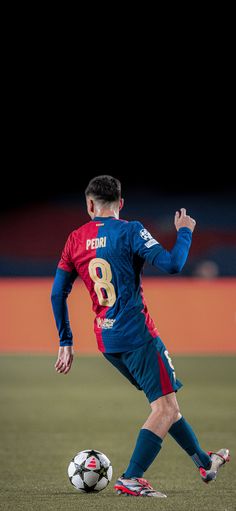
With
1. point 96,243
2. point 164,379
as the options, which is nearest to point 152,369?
point 164,379

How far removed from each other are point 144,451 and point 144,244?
1198 mm

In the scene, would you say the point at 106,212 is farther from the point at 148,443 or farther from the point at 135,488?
the point at 135,488

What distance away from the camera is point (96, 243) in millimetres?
5285

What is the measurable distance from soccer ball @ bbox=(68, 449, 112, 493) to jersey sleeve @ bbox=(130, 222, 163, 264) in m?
1.37

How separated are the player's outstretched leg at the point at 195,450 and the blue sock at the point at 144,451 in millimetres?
216

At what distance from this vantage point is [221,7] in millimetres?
27875

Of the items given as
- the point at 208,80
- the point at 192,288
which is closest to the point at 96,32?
the point at 208,80

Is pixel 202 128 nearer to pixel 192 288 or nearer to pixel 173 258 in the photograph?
pixel 192 288

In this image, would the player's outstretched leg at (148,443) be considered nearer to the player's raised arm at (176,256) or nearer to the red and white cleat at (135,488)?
the red and white cleat at (135,488)

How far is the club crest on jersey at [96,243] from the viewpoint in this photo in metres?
Answer: 5.26

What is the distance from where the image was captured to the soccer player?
5152 millimetres

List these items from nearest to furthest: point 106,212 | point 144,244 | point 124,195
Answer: point 144,244
point 106,212
point 124,195

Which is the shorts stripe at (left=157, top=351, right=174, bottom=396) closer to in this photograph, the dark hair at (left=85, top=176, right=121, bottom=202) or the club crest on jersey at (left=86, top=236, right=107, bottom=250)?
the club crest on jersey at (left=86, top=236, right=107, bottom=250)

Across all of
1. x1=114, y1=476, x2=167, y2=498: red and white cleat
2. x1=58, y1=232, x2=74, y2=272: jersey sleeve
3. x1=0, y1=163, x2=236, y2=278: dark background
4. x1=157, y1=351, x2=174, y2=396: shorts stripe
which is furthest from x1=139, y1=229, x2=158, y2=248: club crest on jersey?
x1=0, y1=163, x2=236, y2=278: dark background
